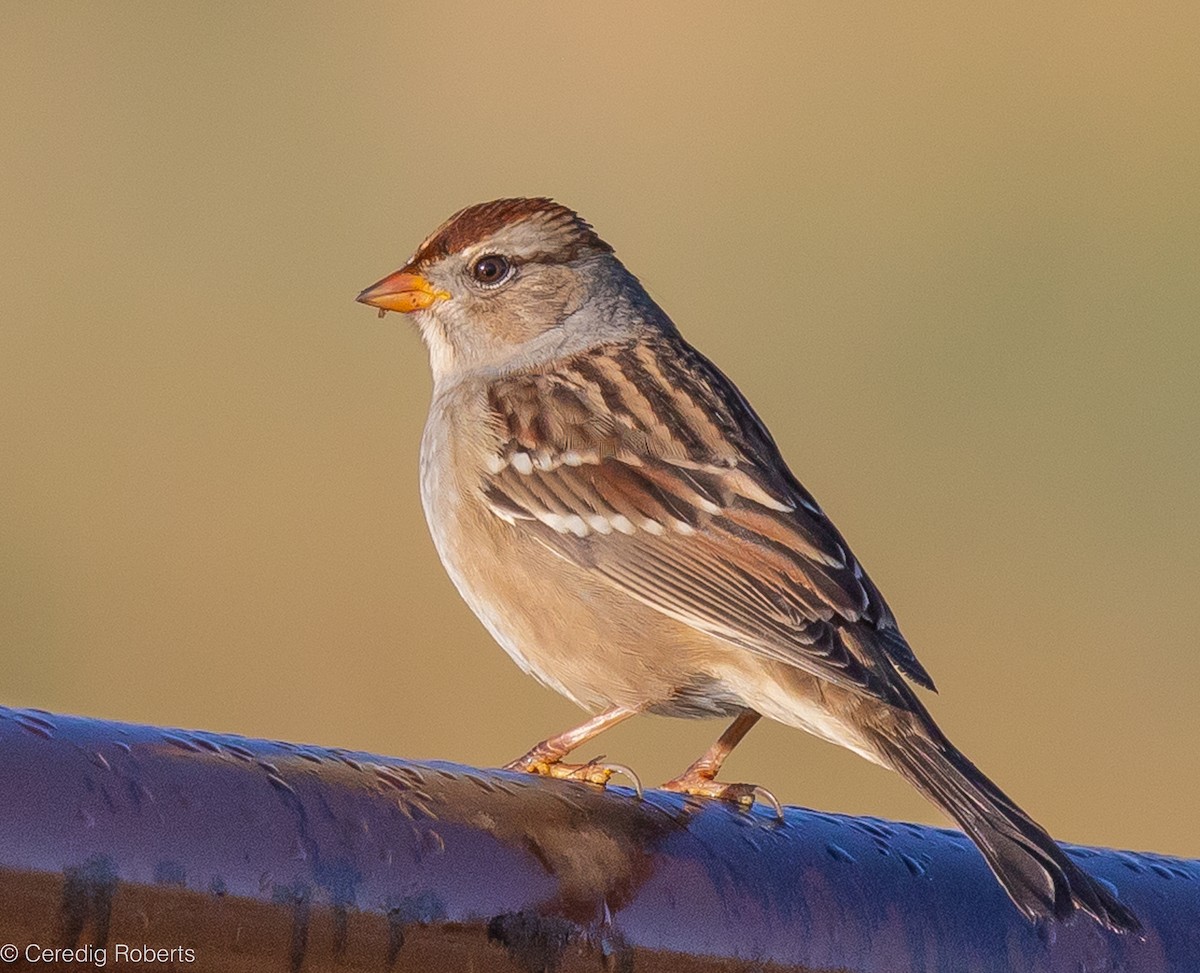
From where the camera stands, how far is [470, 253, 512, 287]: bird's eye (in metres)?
4.38

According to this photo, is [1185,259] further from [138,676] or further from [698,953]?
[698,953]

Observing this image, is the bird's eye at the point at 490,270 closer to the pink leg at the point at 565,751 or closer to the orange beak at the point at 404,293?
the orange beak at the point at 404,293

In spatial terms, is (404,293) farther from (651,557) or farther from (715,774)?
(715,774)

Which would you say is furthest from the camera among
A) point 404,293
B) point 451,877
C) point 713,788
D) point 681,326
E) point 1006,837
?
point 681,326

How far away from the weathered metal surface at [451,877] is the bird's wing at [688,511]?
3.14ft

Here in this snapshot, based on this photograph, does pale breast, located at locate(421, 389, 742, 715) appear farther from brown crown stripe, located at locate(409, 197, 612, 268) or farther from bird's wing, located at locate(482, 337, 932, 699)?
brown crown stripe, located at locate(409, 197, 612, 268)

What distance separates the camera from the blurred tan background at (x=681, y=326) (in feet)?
22.3

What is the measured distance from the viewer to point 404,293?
4.35 metres

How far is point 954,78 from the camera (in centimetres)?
1178

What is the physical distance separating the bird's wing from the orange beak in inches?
14.6

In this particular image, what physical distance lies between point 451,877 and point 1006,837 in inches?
38.5

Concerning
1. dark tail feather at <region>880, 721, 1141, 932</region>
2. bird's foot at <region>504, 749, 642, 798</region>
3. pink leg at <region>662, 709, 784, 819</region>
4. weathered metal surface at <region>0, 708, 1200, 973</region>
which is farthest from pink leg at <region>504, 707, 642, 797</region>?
weathered metal surface at <region>0, 708, 1200, 973</region>
